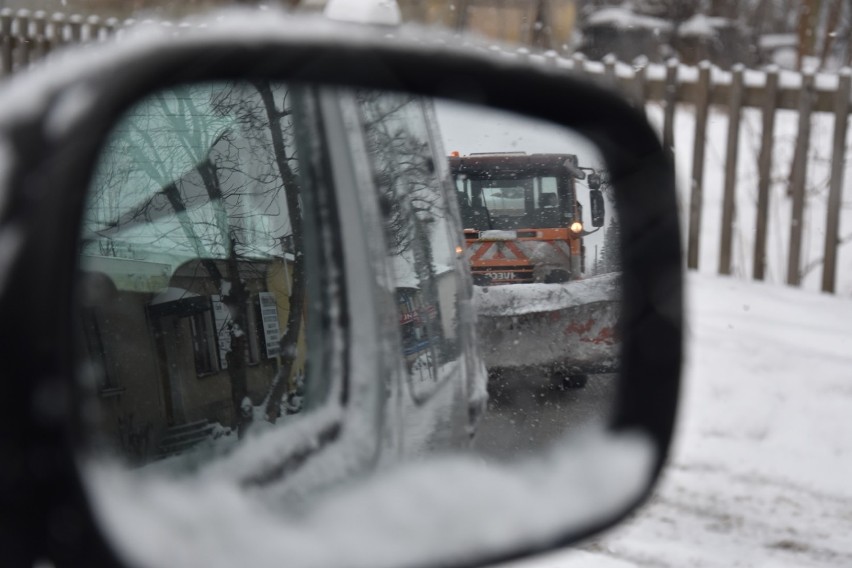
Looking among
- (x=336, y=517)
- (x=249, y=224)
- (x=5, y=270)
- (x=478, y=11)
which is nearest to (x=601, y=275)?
(x=249, y=224)

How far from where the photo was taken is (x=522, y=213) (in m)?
2.11

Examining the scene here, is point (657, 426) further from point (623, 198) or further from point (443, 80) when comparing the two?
point (443, 80)

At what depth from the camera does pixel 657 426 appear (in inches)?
57.1

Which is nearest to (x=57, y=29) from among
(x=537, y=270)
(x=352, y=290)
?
(x=537, y=270)

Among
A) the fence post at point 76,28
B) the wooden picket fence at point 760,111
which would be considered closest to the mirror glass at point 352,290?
the wooden picket fence at point 760,111

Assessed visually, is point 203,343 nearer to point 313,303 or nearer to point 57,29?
point 313,303

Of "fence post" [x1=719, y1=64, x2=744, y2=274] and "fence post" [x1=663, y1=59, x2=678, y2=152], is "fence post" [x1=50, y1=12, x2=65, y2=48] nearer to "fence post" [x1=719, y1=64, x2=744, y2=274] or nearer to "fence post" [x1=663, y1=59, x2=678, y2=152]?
"fence post" [x1=663, y1=59, x2=678, y2=152]

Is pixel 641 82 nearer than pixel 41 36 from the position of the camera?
Yes

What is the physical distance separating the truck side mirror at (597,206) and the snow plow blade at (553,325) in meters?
0.13

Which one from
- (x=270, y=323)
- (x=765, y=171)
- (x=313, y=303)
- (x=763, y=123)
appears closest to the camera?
(x=313, y=303)

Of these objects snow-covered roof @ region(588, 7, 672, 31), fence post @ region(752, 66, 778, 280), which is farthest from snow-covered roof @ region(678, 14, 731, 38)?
fence post @ region(752, 66, 778, 280)

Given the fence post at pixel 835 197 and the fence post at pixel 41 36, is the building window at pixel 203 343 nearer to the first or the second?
the fence post at pixel 835 197

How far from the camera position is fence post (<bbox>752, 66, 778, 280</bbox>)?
7422 millimetres

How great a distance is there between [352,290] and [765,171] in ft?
22.4
